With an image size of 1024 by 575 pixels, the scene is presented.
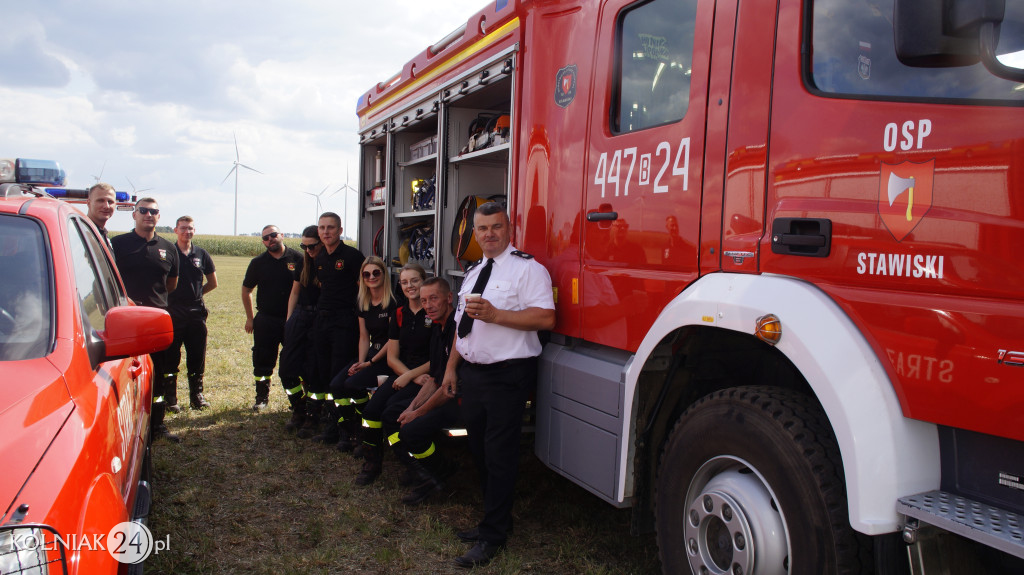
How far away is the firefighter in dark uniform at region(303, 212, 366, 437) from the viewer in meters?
5.80

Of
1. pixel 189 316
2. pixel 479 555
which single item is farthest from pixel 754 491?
pixel 189 316

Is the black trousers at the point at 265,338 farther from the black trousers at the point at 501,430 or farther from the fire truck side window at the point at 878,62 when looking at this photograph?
the fire truck side window at the point at 878,62

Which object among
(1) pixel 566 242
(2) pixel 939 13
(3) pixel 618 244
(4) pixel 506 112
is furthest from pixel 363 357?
(2) pixel 939 13

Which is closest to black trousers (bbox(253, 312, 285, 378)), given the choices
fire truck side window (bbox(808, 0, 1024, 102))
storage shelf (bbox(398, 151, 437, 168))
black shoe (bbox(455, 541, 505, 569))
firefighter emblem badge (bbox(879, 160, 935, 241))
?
storage shelf (bbox(398, 151, 437, 168))

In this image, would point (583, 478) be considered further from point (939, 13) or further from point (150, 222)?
point (150, 222)

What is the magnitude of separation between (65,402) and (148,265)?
425 cm

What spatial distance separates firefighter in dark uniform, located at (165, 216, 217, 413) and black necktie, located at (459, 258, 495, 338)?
152 inches

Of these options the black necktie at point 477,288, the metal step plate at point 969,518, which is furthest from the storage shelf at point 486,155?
the metal step plate at point 969,518

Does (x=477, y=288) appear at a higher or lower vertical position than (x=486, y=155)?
lower

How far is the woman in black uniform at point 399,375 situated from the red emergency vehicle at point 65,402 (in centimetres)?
180

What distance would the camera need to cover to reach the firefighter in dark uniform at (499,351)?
11.5 feet

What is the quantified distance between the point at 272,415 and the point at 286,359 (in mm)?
841

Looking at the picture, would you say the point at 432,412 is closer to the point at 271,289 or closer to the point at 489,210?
the point at 489,210

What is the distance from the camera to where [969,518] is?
1818mm
